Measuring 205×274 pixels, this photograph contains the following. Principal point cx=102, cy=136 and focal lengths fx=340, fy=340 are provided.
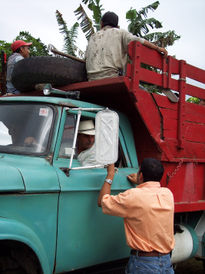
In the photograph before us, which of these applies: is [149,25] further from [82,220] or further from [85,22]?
[82,220]

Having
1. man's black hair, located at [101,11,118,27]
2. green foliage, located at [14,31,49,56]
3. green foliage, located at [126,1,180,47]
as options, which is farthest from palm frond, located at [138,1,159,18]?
man's black hair, located at [101,11,118,27]

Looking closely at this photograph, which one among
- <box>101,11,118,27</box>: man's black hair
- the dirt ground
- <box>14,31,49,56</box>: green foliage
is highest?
<box>14,31,49,56</box>: green foliage

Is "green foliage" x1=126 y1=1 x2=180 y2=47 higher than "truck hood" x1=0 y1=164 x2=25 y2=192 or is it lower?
higher

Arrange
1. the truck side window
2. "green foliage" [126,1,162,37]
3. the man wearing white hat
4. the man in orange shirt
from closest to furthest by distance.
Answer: the man in orange shirt
the truck side window
the man wearing white hat
"green foliage" [126,1,162,37]

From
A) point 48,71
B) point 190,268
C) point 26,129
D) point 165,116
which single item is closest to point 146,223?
point 26,129

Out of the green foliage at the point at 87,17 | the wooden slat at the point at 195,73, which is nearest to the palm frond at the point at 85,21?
the green foliage at the point at 87,17

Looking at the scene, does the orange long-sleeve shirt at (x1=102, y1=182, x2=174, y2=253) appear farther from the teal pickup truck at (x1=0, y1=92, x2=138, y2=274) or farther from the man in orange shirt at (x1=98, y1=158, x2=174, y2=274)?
the teal pickup truck at (x1=0, y1=92, x2=138, y2=274)

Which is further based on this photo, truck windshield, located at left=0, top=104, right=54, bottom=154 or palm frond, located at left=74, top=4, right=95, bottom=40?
palm frond, located at left=74, top=4, right=95, bottom=40

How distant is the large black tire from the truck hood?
143 cm

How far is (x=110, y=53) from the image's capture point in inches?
147

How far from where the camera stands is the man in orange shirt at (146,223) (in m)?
2.63

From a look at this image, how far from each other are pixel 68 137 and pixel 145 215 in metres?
0.95

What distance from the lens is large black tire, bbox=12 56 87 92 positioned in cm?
354

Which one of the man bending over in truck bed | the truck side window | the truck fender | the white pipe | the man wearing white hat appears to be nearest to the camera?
the truck fender
